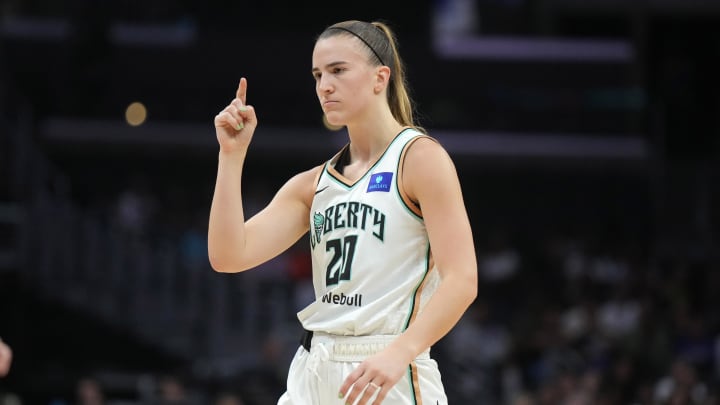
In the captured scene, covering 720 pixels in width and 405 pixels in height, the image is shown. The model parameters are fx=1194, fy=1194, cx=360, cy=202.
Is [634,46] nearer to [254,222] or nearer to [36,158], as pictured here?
[36,158]

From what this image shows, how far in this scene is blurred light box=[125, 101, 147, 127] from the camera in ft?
65.8

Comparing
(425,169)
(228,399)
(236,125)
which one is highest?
(236,125)

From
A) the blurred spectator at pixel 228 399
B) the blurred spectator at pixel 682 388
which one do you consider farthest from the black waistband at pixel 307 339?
the blurred spectator at pixel 682 388

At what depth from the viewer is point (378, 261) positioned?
13.9ft

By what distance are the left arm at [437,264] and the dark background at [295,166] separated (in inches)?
411

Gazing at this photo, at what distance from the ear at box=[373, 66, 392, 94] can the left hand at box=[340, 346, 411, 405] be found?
1055 millimetres

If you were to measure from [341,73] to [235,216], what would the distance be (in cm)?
65

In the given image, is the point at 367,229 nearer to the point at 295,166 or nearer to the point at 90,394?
the point at 90,394

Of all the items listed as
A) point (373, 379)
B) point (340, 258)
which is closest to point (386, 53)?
point (340, 258)

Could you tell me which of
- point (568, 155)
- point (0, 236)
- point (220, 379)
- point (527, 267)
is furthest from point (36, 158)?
point (568, 155)

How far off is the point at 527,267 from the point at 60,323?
710 cm

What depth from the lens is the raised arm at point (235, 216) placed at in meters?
4.34

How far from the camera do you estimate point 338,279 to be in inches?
169

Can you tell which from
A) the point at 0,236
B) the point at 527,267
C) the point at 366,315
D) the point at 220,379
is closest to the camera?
the point at 366,315
